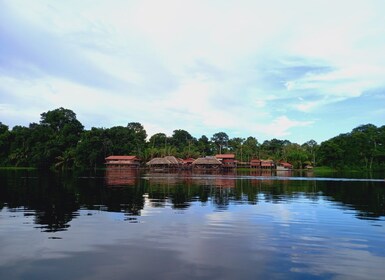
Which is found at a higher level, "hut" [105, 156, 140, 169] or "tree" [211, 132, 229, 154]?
"tree" [211, 132, 229, 154]

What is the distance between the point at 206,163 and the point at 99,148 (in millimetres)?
33311

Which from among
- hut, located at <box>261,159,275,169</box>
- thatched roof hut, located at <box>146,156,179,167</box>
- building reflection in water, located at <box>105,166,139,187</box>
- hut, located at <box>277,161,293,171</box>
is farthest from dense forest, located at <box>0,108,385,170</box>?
building reflection in water, located at <box>105,166,139,187</box>

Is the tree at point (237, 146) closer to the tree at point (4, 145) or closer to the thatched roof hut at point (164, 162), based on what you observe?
the thatched roof hut at point (164, 162)

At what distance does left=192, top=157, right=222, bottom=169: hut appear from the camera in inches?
3922

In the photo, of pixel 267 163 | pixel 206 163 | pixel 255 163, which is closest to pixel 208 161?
pixel 206 163

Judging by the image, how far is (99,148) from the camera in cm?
10025

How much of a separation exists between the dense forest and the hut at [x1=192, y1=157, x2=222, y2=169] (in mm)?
11001

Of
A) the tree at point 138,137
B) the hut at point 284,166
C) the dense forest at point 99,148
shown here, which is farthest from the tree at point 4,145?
the hut at point 284,166

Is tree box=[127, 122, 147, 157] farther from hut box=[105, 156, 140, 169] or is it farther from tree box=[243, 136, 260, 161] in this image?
tree box=[243, 136, 260, 161]

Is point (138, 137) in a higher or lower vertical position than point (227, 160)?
higher

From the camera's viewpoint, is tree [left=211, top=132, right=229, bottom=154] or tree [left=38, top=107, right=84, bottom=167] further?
tree [left=211, top=132, right=229, bottom=154]

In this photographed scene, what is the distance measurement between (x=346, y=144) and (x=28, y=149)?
324 ft

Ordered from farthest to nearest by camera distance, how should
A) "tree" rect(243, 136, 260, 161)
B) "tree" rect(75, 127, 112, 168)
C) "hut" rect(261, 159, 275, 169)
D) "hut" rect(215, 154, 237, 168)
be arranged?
"tree" rect(243, 136, 260, 161), "hut" rect(261, 159, 275, 169), "hut" rect(215, 154, 237, 168), "tree" rect(75, 127, 112, 168)

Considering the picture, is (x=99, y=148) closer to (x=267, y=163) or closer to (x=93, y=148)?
(x=93, y=148)
